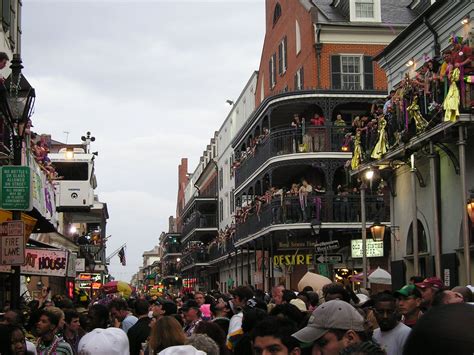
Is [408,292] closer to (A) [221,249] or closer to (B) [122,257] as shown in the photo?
(A) [221,249]

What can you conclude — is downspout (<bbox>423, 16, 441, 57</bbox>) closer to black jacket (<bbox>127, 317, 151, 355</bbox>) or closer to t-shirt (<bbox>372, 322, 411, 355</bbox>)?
black jacket (<bbox>127, 317, 151, 355</bbox>)

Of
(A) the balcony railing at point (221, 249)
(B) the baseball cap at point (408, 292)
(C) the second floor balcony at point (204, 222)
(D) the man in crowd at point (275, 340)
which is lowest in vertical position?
(D) the man in crowd at point (275, 340)

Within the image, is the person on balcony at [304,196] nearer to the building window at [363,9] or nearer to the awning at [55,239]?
the building window at [363,9]

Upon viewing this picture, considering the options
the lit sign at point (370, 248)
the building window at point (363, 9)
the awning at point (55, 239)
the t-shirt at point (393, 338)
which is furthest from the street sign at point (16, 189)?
the building window at point (363, 9)

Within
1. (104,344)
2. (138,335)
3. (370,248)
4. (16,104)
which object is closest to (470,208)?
(370,248)

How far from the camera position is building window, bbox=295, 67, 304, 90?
3682cm

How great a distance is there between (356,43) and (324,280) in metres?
21.5

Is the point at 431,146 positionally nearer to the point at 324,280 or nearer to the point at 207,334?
the point at 324,280

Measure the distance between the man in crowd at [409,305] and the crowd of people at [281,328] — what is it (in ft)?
0.03

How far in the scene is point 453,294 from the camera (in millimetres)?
7758

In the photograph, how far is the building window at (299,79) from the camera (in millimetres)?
36819

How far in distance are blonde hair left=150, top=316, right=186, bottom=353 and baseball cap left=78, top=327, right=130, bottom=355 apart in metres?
1.35

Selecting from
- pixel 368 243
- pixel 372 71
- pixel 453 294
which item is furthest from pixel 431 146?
pixel 372 71

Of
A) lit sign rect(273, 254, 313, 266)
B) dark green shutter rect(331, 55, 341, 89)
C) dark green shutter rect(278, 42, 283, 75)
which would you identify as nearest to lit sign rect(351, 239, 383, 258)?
lit sign rect(273, 254, 313, 266)
